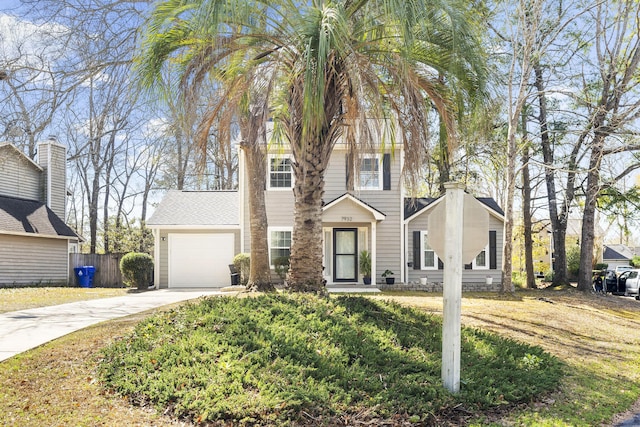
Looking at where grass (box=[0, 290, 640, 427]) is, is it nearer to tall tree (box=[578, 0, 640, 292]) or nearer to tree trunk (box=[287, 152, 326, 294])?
tree trunk (box=[287, 152, 326, 294])

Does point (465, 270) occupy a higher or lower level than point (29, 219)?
lower

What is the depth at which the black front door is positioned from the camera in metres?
19.1

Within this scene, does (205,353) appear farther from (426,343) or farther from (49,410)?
(426,343)

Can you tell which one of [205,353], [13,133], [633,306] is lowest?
[633,306]

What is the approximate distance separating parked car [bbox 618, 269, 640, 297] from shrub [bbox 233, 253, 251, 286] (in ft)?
51.9

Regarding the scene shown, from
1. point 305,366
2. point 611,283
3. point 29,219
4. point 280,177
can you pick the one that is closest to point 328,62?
point 305,366

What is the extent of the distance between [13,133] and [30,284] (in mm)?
11617

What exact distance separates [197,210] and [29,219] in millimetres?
6689

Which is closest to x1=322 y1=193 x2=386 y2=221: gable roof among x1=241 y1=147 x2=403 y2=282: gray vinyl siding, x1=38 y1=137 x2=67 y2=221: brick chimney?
x1=241 y1=147 x2=403 y2=282: gray vinyl siding

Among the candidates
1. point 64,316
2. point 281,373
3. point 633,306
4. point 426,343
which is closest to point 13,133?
point 64,316

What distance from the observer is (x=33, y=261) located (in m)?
20.4

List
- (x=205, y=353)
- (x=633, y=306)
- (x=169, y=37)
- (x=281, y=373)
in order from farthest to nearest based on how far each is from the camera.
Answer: (x=633, y=306), (x=169, y=37), (x=205, y=353), (x=281, y=373)

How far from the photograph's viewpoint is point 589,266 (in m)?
19.4

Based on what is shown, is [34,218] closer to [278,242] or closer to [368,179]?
[278,242]
